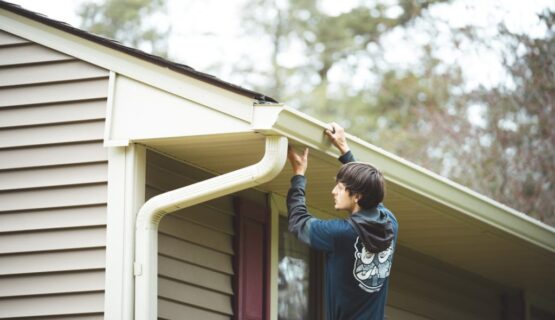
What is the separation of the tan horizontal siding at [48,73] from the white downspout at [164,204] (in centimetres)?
88

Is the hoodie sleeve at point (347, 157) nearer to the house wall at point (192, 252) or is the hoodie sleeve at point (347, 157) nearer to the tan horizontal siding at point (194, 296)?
the house wall at point (192, 252)

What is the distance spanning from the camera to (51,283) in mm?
5734

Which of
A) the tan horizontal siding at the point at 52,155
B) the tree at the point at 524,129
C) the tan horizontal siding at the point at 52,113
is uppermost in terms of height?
the tree at the point at 524,129

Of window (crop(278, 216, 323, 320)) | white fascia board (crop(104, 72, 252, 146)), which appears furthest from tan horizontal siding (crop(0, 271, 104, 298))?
window (crop(278, 216, 323, 320))

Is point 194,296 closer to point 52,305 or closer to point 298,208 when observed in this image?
point 52,305

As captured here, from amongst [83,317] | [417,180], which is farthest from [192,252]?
[417,180]

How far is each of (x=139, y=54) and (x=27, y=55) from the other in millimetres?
812

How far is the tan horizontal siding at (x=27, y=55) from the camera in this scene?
6.04 metres

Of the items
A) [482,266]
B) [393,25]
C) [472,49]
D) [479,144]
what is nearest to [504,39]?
[472,49]

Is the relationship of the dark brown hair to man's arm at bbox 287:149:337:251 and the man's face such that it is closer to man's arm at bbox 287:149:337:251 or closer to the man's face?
the man's face

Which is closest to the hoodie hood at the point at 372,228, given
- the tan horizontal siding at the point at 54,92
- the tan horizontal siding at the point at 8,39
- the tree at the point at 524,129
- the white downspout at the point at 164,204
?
the white downspout at the point at 164,204

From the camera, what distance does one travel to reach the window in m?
7.29

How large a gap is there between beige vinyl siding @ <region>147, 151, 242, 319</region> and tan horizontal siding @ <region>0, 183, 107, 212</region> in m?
0.32

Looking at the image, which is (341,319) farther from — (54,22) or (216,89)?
(54,22)
